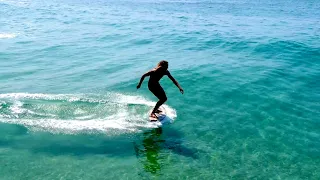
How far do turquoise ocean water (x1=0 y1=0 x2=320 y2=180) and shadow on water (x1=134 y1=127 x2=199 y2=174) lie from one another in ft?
0.11

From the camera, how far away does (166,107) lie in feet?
A: 42.9

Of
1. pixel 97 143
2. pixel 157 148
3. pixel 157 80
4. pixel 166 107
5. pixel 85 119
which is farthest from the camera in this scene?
pixel 166 107

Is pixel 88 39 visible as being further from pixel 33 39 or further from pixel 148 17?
pixel 148 17

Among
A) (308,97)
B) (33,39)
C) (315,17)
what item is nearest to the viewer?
(308,97)

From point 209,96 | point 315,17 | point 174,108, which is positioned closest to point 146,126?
point 174,108

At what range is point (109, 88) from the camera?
48.8ft

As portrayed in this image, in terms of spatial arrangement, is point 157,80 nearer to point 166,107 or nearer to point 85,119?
point 166,107

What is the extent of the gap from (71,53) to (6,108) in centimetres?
1076

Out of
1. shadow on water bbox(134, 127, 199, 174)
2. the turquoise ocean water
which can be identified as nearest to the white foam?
the turquoise ocean water

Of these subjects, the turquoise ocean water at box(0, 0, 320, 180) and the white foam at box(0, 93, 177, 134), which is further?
the white foam at box(0, 93, 177, 134)

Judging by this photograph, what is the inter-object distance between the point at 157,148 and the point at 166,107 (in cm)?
344

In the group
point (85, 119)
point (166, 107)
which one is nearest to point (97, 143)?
point (85, 119)

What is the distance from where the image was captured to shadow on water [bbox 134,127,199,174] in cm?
909

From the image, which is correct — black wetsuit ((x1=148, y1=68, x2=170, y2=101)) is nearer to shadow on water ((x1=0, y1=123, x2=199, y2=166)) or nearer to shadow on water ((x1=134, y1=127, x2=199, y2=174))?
shadow on water ((x1=134, y1=127, x2=199, y2=174))
